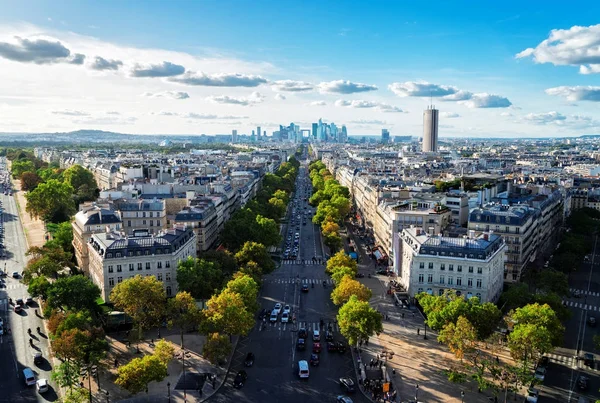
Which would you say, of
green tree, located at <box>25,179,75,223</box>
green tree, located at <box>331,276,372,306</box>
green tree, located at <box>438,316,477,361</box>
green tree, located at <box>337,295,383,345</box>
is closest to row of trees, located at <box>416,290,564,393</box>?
green tree, located at <box>438,316,477,361</box>

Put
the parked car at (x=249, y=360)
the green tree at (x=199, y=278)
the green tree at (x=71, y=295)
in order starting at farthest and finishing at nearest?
the green tree at (x=199, y=278) < the green tree at (x=71, y=295) < the parked car at (x=249, y=360)

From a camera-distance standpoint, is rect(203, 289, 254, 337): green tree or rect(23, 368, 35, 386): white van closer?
rect(23, 368, 35, 386): white van

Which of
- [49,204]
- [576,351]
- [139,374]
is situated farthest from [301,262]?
[49,204]

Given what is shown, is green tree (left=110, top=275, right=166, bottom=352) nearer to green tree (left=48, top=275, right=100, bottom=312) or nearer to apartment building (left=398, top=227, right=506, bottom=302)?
green tree (left=48, top=275, right=100, bottom=312)

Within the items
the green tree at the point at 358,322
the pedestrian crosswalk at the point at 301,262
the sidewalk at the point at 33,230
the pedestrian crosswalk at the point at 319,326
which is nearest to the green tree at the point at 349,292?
the pedestrian crosswalk at the point at 319,326

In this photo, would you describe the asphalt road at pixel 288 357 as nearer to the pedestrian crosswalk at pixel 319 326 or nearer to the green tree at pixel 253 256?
the pedestrian crosswalk at pixel 319 326

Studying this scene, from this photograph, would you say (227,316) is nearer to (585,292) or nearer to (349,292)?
(349,292)
